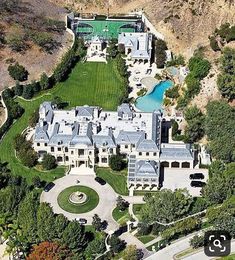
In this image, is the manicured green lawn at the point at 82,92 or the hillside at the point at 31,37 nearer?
the manicured green lawn at the point at 82,92

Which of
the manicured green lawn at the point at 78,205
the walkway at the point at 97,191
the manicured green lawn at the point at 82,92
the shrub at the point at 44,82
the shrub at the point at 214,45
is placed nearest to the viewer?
the walkway at the point at 97,191

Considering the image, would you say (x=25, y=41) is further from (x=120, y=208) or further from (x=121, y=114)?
(x=120, y=208)

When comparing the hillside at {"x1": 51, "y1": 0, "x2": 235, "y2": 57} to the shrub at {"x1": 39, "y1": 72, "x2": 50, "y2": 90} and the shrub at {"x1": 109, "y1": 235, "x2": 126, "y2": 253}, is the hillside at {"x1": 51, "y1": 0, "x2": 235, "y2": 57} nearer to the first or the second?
the shrub at {"x1": 39, "y1": 72, "x2": 50, "y2": 90}

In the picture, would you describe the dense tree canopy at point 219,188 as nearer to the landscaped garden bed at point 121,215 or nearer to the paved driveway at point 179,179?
the paved driveway at point 179,179

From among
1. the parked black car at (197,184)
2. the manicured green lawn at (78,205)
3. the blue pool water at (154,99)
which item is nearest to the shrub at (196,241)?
the parked black car at (197,184)

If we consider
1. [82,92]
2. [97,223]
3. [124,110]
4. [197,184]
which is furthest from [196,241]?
[82,92]

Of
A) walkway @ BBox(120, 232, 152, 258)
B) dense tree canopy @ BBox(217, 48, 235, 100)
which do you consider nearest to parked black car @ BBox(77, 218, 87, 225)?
walkway @ BBox(120, 232, 152, 258)
